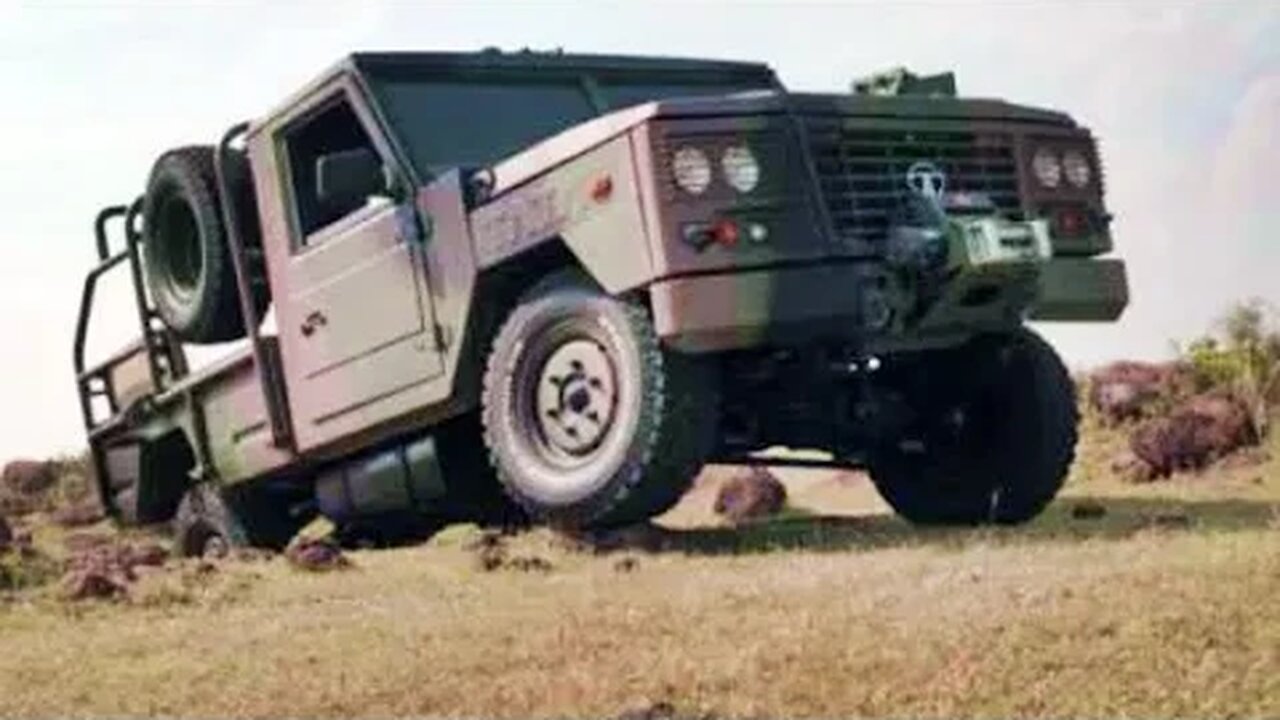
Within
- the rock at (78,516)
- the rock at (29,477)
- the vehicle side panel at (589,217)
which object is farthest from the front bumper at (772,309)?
the rock at (29,477)

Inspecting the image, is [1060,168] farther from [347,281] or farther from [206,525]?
[206,525]

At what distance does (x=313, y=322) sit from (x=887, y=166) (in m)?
2.72

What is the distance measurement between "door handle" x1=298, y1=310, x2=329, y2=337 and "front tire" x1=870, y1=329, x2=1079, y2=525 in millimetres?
2383

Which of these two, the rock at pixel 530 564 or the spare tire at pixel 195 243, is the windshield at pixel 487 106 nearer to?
the spare tire at pixel 195 243

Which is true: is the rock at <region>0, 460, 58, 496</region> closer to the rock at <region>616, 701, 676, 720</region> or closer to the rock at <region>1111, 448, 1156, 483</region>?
the rock at <region>1111, 448, 1156, 483</region>

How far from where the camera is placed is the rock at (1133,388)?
41.5 ft

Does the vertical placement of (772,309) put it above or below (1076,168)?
below

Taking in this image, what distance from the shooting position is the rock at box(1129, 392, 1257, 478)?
10.9 metres

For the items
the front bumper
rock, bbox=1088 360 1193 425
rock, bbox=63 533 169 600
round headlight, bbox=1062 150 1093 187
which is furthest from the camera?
rock, bbox=1088 360 1193 425

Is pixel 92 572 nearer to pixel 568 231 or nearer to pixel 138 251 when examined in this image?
pixel 568 231

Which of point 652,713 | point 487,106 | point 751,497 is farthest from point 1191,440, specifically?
point 652,713

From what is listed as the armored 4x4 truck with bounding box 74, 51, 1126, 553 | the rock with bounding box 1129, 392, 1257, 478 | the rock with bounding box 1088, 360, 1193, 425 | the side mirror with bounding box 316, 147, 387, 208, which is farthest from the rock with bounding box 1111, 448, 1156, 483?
the side mirror with bounding box 316, 147, 387, 208

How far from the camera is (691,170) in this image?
6.46 metres

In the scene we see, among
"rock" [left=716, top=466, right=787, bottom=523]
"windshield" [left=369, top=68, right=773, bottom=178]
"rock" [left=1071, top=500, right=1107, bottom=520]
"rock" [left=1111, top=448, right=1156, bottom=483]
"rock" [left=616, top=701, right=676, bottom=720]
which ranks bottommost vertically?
"rock" [left=616, top=701, right=676, bottom=720]
